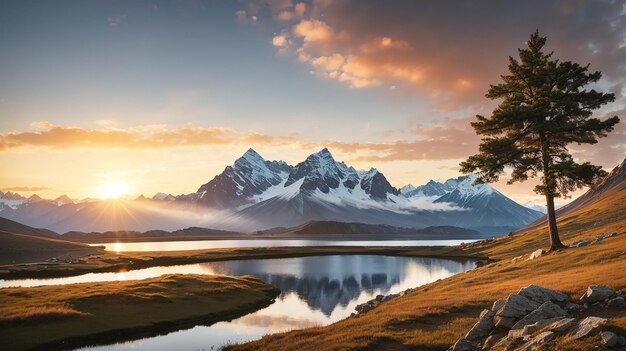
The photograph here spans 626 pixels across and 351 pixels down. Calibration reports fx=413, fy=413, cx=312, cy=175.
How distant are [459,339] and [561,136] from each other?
121 ft

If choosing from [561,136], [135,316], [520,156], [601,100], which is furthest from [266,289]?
[601,100]

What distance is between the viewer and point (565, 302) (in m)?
26.0

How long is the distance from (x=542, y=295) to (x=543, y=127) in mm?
28838

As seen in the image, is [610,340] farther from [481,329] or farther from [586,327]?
[481,329]

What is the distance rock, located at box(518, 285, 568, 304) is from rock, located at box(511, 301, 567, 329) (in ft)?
5.44

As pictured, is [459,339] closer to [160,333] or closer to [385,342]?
[385,342]

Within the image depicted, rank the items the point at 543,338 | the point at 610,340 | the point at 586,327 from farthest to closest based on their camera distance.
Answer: the point at 543,338, the point at 586,327, the point at 610,340

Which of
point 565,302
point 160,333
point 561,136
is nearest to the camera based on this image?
point 565,302

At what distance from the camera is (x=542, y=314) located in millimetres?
23578

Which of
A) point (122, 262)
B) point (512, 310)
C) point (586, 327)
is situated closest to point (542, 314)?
point (512, 310)

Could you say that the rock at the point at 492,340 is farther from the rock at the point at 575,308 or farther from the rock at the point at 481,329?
the rock at the point at 575,308

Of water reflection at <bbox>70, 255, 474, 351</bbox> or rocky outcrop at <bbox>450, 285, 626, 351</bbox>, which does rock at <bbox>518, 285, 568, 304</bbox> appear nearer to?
rocky outcrop at <bbox>450, 285, 626, 351</bbox>

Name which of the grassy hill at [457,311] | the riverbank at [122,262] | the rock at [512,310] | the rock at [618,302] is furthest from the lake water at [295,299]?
the rock at [618,302]

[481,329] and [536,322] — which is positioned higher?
[536,322]
